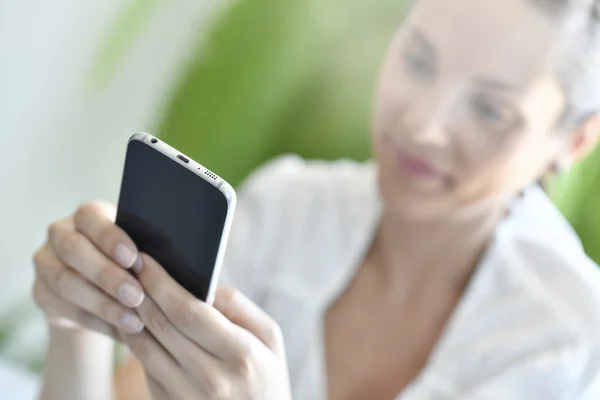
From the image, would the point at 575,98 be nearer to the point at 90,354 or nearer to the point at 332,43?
the point at 332,43

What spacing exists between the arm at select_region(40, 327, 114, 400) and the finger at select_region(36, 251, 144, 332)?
8 cm

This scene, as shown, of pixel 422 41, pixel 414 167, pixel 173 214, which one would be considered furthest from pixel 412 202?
pixel 173 214

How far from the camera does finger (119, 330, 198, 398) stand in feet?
1.60

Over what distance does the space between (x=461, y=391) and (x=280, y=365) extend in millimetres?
258

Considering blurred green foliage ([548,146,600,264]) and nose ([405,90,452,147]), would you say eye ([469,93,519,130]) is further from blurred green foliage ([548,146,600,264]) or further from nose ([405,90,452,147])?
blurred green foliage ([548,146,600,264])

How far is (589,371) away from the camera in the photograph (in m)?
0.64

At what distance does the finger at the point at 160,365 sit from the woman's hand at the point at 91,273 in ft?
0.04

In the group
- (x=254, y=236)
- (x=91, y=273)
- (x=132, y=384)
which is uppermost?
(x=91, y=273)

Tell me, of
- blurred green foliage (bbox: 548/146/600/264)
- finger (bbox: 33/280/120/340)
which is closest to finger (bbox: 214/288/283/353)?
finger (bbox: 33/280/120/340)

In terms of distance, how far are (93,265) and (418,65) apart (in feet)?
1.09

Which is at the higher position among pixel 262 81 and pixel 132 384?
pixel 262 81

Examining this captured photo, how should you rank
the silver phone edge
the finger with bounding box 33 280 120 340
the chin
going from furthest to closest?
the chin
the finger with bounding box 33 280 120 340
the silver phone edge

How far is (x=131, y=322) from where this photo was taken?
0.49 meters

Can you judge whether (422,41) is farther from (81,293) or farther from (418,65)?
(81,293)
